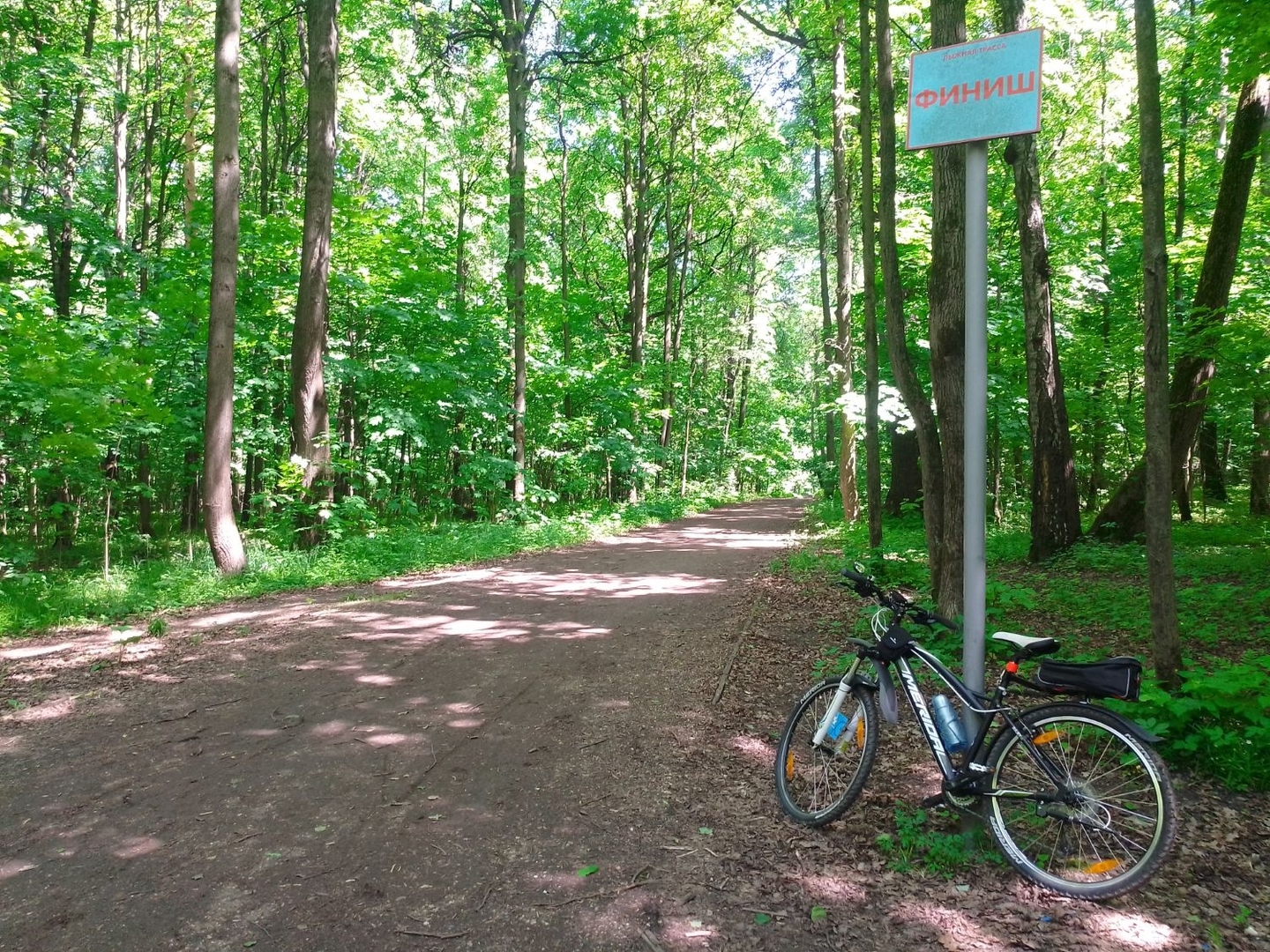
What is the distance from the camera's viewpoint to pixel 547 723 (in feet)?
15.3

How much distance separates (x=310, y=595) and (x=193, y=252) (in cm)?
820

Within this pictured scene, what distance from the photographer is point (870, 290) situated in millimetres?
10688

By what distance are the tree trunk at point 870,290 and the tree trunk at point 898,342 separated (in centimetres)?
132

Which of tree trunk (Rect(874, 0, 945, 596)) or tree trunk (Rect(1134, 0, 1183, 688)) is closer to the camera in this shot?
tree trunk (Rect(1134, 0, 1183, 688))

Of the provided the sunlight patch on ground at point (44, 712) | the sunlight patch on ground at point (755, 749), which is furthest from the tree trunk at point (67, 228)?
the sunlight patch on ground at point (755, 749)

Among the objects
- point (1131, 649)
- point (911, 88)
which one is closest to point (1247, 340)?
point (1131, 649)

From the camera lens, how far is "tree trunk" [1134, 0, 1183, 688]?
4.11 metres

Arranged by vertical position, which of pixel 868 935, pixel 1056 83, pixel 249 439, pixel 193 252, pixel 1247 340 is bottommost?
pixel 868 935

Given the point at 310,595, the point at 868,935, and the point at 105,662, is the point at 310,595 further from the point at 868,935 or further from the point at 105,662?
the point at 868,935

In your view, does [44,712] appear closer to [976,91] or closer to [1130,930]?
[1130,930]

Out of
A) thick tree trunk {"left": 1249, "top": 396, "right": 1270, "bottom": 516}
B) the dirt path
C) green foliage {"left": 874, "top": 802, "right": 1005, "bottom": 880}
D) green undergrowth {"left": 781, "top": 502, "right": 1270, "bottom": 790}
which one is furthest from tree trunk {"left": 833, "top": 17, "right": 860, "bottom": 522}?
green foliage {"left": 874, "top": 802, "right": 1005, "bottom": 880}

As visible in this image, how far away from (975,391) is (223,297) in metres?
9.73

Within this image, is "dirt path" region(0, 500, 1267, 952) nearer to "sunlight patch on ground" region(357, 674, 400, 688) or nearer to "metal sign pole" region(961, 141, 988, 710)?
"sunlight patch on ground" region(357, 674, 400, 688)

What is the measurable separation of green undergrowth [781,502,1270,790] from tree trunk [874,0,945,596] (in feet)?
3.45
